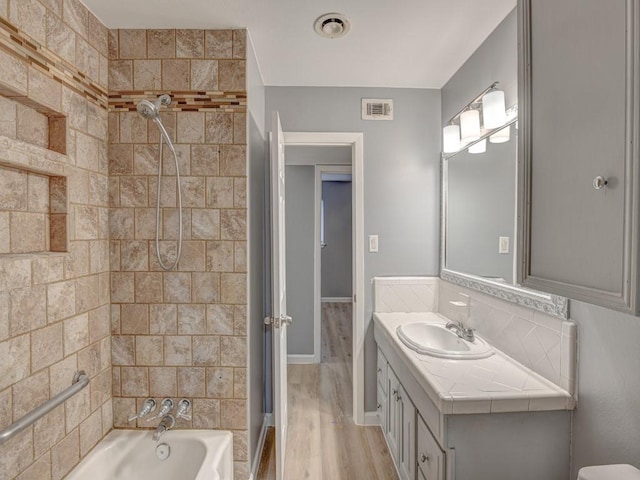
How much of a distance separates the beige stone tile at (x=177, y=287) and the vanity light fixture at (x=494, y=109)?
1755 millimetres

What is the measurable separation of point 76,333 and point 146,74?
4.22ft

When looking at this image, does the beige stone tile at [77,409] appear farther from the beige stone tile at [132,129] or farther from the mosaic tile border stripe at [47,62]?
the mosaic tile border stripe at [47,62]

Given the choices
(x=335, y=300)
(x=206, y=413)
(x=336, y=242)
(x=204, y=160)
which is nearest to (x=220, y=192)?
(x=204, y=160)

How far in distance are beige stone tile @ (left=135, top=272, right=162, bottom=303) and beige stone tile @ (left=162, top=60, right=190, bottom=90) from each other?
0.96 metres

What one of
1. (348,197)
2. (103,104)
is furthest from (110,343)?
(348,197)

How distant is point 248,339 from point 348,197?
504 centimetres

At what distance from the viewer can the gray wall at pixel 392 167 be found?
244 centimetres

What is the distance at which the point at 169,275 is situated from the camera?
1733mm

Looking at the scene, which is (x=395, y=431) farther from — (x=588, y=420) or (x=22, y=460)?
(x=22, y=460)

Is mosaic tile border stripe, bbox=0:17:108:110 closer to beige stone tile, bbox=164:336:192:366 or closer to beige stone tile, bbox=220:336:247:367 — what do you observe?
beige stone tile, bbox=164:336:192:366

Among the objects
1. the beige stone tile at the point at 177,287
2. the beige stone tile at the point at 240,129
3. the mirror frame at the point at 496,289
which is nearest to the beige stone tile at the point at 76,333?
the beige stone tile at the point at 177,287

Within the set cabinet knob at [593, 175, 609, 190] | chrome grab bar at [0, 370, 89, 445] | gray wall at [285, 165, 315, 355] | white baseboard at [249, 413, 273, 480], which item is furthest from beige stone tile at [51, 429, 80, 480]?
gray wall at [285, 165, 315, 355]

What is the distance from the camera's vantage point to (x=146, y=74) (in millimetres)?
1707

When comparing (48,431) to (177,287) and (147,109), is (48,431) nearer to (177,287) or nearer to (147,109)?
Answer: (177,287)
